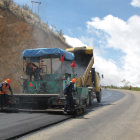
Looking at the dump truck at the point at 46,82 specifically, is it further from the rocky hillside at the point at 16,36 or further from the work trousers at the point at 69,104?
the rocky hillside at the point at 16,36

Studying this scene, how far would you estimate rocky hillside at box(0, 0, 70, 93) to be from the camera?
25386 millimetres

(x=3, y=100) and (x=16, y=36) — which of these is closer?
(x=3, y=100)

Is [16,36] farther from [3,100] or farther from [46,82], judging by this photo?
[46,82]

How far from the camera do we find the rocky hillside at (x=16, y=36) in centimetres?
2539

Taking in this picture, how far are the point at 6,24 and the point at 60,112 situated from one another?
1833 centimetres

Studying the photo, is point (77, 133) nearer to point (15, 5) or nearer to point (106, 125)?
point (106, 125)

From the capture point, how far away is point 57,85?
1187cm

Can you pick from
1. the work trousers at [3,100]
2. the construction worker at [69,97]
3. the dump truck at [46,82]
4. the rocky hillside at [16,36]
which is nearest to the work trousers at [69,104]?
the construction worker at [69,97]

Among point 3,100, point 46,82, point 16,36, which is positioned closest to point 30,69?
point 46,82

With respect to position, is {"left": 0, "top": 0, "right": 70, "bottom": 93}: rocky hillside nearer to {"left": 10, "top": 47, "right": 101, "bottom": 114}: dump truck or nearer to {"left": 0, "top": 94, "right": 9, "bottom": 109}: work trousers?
{"left": 0, "top": 94, "right": 9, "bottom": 109}: work trousers

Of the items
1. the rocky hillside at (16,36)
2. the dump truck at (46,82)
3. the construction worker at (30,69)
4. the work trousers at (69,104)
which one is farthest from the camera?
the rocky hillside at (16,36)

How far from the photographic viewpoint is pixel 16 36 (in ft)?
92.9

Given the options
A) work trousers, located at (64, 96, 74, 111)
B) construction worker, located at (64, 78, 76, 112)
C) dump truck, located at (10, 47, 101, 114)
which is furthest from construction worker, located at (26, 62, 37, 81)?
work trousers, located at (64, 96, 74, 111)

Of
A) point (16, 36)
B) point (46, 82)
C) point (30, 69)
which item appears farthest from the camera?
point (16, 36)
